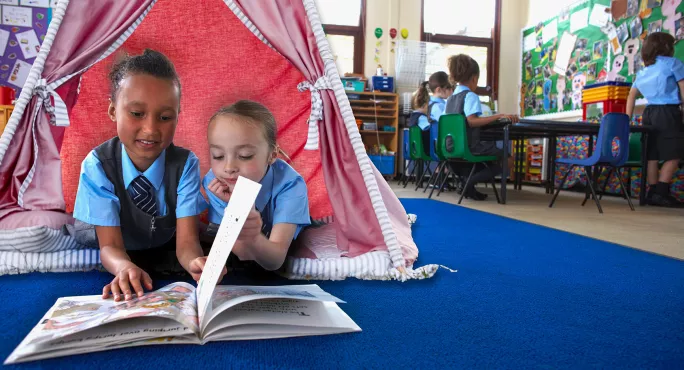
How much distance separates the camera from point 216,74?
1.66 metres

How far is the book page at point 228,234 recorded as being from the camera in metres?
0.67

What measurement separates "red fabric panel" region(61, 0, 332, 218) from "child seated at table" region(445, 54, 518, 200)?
6.30 feet

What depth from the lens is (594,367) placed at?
0.75m

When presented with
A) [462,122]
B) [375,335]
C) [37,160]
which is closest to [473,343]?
[375,335]

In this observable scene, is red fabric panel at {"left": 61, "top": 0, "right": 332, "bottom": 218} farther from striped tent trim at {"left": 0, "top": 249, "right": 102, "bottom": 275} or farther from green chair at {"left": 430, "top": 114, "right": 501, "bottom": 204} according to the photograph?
green chair at {"left": 430, "top": 114, "right": 501, "bottom": 204}

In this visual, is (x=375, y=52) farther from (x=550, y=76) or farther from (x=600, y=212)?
(x=600, y=212)

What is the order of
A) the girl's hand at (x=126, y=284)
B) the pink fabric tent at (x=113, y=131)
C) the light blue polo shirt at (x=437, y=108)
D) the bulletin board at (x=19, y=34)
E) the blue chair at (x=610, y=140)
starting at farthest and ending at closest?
the light blue polo shirt at (x=437, y=108), the bulletin board at (x=19, y=34), the blue chair at (x=610, y=140), the pink fabric tent at (x=113, y=131), the girl's hand at (x=126, y=284)

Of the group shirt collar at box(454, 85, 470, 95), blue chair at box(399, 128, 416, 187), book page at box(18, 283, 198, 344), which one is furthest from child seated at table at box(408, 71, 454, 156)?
book page at box(18, 283, 198, 344)

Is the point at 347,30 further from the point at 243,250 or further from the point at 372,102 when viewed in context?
the point at 243,250

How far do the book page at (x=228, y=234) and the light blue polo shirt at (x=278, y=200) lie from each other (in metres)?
0.40

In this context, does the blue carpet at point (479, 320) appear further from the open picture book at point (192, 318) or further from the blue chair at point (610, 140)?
the blue chair at point (610, 140)

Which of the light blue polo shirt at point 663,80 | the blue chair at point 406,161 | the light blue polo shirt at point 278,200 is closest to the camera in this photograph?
the light blue polo shirt at point 278,200

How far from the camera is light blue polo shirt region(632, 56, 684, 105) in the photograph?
3363mm

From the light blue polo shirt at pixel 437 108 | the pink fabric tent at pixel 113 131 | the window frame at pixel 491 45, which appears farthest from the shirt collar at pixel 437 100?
the pink fabric tent at pixel 113 131
